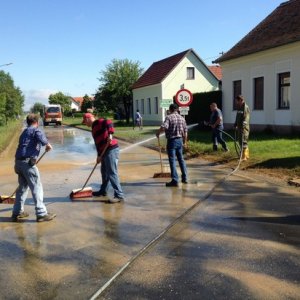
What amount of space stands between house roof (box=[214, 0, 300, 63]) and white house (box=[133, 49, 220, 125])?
15548 millimetres

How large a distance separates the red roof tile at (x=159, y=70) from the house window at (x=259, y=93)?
1906 centimetres

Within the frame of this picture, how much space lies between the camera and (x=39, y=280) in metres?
4.68

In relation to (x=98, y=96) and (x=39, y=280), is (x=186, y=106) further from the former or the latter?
(x=98, y=96)

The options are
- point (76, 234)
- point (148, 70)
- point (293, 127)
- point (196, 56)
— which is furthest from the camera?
point (148, 70)

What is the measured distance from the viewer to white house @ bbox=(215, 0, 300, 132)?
67.1ft

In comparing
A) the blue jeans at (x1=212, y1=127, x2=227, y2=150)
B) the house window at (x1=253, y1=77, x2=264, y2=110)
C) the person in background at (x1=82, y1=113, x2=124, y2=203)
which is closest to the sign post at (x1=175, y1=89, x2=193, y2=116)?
the blue jeans at (x1=212, y1=127, x2=227, y2=150)

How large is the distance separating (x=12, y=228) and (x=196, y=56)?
3863cm

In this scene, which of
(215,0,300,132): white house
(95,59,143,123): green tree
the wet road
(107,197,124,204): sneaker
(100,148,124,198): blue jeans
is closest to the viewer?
the wet road

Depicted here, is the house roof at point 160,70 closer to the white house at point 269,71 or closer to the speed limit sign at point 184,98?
the white house at point 269,71

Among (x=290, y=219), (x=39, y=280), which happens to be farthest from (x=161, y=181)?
(x=39, y=280)

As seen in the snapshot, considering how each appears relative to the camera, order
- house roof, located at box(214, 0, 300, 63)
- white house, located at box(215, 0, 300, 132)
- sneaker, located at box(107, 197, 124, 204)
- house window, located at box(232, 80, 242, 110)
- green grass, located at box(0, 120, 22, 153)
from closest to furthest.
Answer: sneaker, located at box(107, 197, 124, 204), white house, located at box(215, 0, 300, 132), house roof, located at box(214, 0, 300, 63), green grass, located at box(0, 120, 22, 153), house window, located at box(232, 80, 242, 110)

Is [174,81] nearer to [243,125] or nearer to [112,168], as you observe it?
[243,125]

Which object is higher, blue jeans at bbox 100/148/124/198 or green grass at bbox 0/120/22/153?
blue jeans at bbox 100/148/124/198

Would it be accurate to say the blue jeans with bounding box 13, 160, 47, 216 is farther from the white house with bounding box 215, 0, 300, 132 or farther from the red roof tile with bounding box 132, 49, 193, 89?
the red roof tile with bounding box 132, 49, 193, 89
